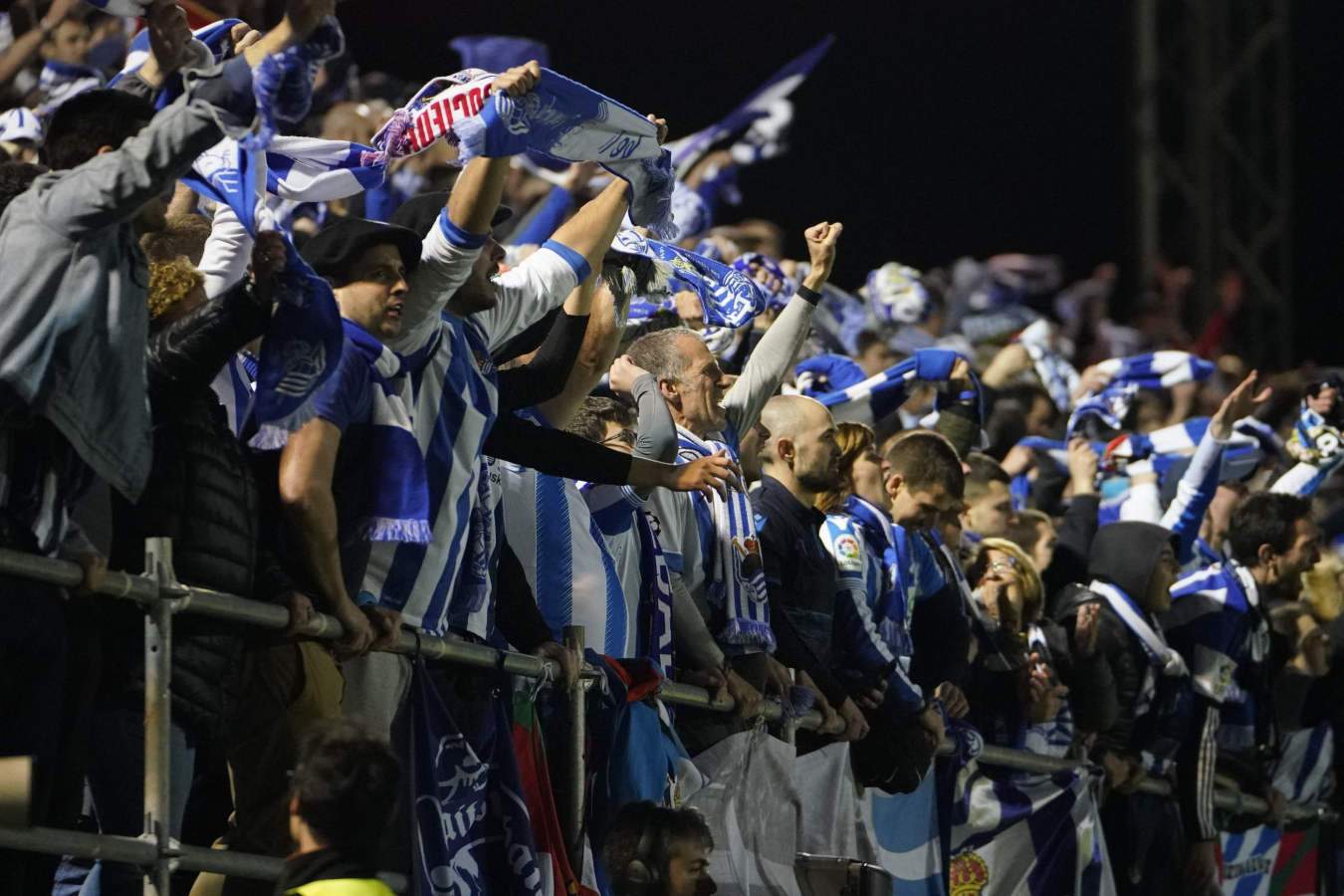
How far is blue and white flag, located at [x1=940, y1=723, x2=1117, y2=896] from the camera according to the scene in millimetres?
7590

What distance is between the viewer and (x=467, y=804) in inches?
193

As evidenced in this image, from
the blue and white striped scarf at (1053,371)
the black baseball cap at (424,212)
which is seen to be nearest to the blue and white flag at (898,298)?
the blue and white striped scarf at (1053,371)

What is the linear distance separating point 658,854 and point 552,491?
3.58 feet

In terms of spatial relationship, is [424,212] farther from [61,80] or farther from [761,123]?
[761,123]

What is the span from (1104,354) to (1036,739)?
25.4ft

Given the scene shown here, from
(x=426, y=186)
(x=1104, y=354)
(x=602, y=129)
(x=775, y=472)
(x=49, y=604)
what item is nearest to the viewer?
(x=49, y=604)

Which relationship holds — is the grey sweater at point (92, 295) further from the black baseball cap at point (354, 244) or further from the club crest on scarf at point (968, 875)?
the club crest on scarf at point (968, 875)

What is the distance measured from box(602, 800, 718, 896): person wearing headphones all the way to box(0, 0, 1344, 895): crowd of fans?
0.03 meters

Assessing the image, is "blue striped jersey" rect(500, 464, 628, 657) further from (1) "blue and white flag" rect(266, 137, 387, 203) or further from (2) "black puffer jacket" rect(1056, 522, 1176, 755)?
(2) "black puffer jacket" rect(1056, 522, 1176, 755)

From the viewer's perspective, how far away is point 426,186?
9.48 meters

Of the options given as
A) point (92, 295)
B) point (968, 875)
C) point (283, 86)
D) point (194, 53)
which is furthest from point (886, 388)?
point (92, 295)

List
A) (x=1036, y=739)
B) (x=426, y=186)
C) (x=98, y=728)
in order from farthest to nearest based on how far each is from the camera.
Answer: (x=426, y=186)
(x=1036, y=739)
(x=98, y=728)

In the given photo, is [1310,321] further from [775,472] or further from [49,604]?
[49,604]

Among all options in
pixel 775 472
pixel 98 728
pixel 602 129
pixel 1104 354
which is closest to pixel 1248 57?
pixel 1104 354
